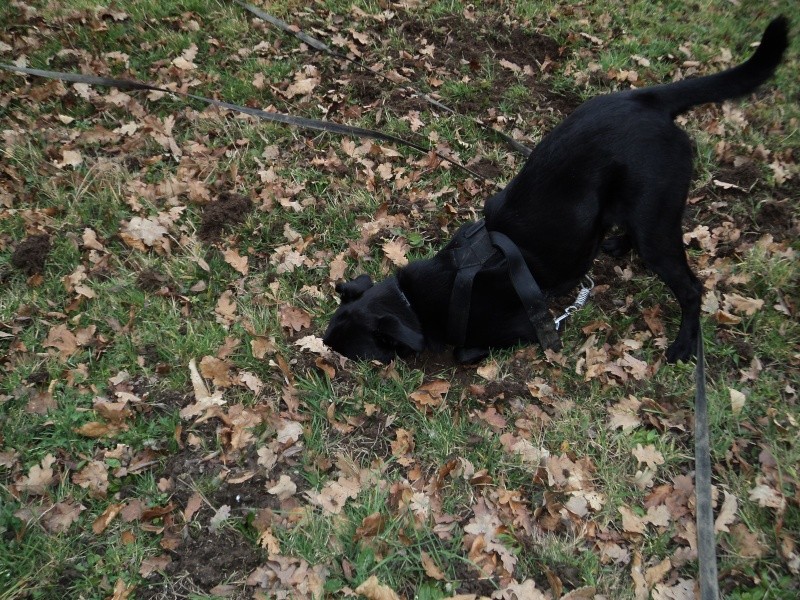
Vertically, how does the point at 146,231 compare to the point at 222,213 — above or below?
below

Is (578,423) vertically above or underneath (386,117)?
underneath

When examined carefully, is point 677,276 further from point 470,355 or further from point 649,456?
point 470,355

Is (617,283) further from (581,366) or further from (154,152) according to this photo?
(154,152)

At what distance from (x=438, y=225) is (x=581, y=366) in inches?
66.7

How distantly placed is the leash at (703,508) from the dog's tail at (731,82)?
170cm

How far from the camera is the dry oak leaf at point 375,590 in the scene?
102 inches

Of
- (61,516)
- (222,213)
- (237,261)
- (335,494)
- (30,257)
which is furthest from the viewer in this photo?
(222,213)

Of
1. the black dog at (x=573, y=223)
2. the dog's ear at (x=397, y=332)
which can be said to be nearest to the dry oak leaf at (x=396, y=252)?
the black dog at (x=573, y=223)

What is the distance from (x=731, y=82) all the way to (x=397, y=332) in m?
2.63

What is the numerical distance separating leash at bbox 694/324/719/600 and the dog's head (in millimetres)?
1692

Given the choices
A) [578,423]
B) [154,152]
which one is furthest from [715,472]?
[154,152]

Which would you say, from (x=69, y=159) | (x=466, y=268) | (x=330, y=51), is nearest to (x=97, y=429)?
(x=466, y=268)

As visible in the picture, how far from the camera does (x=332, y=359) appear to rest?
3693 mm

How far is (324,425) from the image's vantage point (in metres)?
3.37
